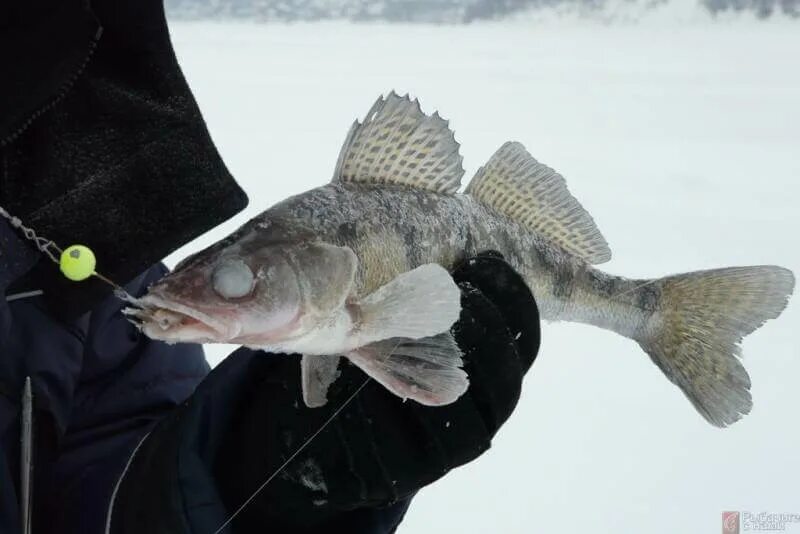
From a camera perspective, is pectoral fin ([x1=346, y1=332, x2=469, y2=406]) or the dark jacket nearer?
pectoral fin ([x1=346, y1=332, x2=469, y2=406])

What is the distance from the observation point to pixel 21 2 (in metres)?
1.10

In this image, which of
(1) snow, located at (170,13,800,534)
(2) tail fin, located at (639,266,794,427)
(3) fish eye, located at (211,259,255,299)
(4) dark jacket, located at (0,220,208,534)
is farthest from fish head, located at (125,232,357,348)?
(1) snow, located at (170,13,800,534)

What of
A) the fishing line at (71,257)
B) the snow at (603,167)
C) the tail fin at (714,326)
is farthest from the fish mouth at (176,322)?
the snow at (603,167)

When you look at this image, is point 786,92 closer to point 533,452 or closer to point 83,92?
point 533,452

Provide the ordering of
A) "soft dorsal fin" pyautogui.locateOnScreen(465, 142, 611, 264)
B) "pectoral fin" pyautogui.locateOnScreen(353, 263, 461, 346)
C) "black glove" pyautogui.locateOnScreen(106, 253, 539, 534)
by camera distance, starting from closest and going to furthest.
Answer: "pectoral fin" pyautogui.locateOnScreen(353, 263, 461, 346), "black glove" pyautogui.locateOnScreen(106, 253, 539, 534), "soft dorsal fin" pyautogui.locateOnScreen(465, 142, 611, 264)

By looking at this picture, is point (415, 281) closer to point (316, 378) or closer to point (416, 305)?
point (416, 305)

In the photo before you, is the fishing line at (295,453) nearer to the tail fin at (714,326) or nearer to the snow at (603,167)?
the tail fin at (714,326)

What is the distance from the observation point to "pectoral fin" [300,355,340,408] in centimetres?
114

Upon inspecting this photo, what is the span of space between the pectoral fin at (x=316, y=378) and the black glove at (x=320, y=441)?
0.03m

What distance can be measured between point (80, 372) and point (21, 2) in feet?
2.08

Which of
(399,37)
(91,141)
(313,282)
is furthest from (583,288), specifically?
(399,37)

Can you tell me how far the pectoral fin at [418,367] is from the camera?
42.5 inches

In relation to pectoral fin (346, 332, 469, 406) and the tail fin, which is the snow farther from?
pectoral fin (346, 332, 469, 406)

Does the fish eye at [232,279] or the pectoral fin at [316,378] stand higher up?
the fish eye at [232,279]
